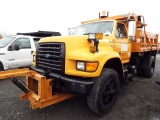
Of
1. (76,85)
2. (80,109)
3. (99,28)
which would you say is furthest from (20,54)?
(76,85)

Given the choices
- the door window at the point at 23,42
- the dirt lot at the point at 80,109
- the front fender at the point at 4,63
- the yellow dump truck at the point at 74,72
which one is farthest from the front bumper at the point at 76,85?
the door window at the point at 23,42

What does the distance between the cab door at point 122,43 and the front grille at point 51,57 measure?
171 cm

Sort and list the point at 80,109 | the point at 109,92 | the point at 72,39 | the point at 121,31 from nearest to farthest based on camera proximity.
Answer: the point at 72,39
the point at 109,92
the point at 80,109
the point at 121,31

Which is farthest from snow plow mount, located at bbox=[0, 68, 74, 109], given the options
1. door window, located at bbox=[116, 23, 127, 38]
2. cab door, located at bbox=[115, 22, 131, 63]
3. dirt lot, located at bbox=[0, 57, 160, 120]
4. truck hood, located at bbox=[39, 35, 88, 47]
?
door window, located at bbox=[116, 23, 127, 38]

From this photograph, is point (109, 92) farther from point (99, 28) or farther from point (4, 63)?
point (4, 63)

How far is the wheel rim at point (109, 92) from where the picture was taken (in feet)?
12.2

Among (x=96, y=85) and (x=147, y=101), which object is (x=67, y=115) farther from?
(x=147, y=101)

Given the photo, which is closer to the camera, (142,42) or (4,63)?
(142,42)

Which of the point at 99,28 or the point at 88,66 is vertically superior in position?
the point at 99,28

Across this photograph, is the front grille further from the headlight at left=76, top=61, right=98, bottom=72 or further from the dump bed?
the dump bed

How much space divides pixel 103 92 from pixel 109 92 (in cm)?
30

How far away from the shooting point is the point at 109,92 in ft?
12.5

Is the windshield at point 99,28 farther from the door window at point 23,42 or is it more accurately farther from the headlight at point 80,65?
the door window at point 23,42

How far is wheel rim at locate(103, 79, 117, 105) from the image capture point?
373cm
